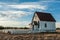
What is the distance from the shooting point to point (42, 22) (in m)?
47.3

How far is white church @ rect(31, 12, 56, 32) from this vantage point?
1857 inches

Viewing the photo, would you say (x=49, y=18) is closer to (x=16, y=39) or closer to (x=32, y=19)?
(x=32, y=19)

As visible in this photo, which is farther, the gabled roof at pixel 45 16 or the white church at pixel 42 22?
the gabled roof at pixel 45 16

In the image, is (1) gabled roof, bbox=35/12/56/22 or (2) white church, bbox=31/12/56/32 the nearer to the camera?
(2) white church, bbox=31/12/56/32

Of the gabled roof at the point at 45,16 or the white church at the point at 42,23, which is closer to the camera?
the white church at the point at 42,23

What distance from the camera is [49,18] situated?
48.8m

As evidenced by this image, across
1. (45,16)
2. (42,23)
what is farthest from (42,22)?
(45,16)

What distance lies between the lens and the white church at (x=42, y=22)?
155ft

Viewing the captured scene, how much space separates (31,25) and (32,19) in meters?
1.62

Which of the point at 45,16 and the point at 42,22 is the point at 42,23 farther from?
the point at 45,16

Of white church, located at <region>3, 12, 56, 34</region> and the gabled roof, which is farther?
the gabled roof

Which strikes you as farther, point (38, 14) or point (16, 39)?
point (38, 14)

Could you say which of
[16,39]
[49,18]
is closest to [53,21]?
[49,18]

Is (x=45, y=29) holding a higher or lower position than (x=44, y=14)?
lower
